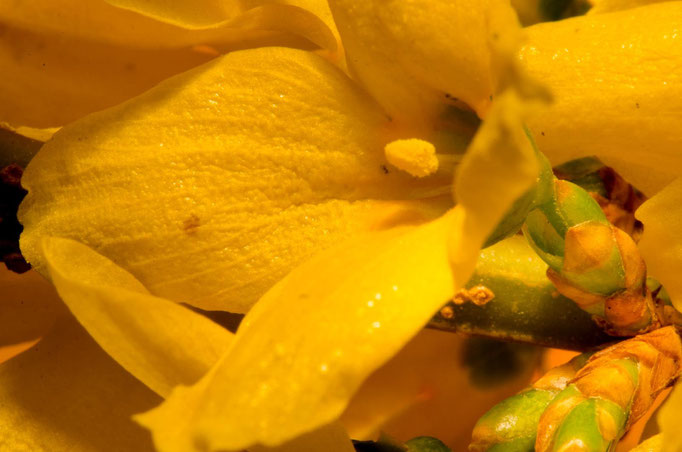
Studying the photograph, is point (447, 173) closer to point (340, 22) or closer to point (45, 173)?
point (340, 22)

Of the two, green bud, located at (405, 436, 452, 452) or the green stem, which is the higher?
the green stem

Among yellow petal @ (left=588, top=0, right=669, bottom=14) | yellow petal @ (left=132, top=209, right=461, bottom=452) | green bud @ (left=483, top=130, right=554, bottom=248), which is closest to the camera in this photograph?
yellow petal @ (left=132, top=209, right=461, bottom=452)

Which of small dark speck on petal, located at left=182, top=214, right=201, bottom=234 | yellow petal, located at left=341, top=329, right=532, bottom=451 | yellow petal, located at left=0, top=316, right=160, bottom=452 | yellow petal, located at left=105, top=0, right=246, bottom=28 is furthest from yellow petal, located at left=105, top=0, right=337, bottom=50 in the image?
yellow petal, located at left=341, top=329, right=532, bottom=451

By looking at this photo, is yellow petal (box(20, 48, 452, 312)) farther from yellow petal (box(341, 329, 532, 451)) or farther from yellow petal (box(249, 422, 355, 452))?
yellow petal (box(341, 329, 532, 451))

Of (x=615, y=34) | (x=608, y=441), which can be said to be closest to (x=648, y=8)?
(x=615, y=34)

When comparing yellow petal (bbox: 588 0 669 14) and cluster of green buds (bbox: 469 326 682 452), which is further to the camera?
yellow petal (bbox: 588 0 669 14)

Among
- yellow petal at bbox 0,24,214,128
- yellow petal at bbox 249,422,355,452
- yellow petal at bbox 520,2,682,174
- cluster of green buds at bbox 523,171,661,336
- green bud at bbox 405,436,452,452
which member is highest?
yellow petal at bbox 520,2,682,174
